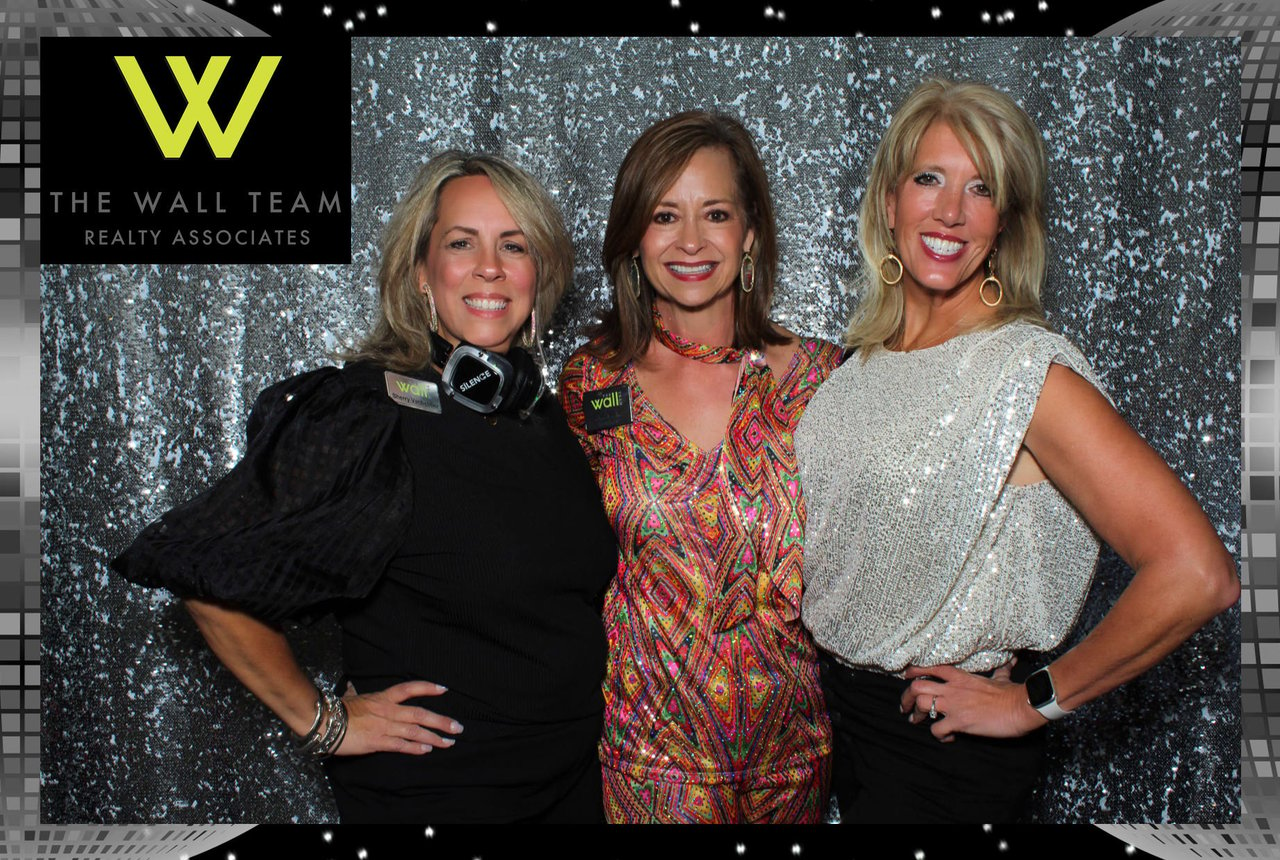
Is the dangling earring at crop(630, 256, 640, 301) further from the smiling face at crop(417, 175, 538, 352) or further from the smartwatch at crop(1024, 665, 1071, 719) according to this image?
the smartwatch at crop(1024, 665, 1071, 719)

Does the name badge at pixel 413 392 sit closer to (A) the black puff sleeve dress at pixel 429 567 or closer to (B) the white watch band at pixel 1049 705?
(A) the black puff sleeve dress at pixel 429 567

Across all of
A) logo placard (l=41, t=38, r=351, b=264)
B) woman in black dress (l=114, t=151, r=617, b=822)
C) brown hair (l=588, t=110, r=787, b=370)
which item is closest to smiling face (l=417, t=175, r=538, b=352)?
woman in black dress (l=114, t=151, r=617, b=822)

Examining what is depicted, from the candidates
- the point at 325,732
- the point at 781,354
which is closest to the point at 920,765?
the point at 781,354

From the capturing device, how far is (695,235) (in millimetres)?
1867

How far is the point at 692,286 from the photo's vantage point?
6.14 ft

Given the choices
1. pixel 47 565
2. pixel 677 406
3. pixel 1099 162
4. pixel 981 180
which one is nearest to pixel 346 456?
pixel 677 406

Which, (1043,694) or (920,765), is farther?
(920,765)

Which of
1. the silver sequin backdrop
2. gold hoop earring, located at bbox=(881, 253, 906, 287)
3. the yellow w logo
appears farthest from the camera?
the silver sequin backdrop

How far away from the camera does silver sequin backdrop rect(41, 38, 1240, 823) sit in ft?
7.73

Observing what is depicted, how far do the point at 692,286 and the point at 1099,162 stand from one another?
117 centimetres

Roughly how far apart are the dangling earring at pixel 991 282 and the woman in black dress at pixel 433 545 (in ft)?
2.45

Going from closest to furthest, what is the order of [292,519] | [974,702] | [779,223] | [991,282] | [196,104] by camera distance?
[292,519] < [974,702] < [991,282] < [196,104] < [779,223]

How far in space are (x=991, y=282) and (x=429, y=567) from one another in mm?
1048

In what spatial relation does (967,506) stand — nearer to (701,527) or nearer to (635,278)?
(701,527)
